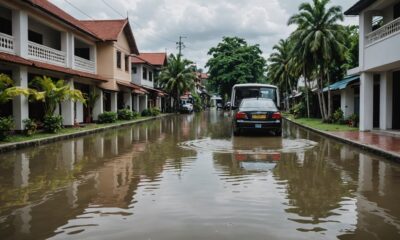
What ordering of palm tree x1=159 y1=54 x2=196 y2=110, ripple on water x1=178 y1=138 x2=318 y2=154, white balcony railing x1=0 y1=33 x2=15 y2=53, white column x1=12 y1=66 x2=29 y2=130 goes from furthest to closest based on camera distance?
palm tree x1=159 y1=54 x2=196 y2=110 → white column x1=12 y1=66 x2=29 y2=130 → white balcony railing x1=0 y1=33 x2=15 y2=53 → ripple on water x1=178 y1=138 x2=318 y2=154

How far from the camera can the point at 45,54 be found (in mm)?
21469

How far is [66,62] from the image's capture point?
24047 mm

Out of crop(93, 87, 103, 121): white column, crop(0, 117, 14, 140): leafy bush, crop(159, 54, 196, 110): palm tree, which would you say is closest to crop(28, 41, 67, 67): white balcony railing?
crop(93, 87, 103, 121): white column

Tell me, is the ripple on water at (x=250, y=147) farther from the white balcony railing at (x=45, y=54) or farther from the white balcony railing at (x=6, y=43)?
the white balcony railing at (x=45, y=54)

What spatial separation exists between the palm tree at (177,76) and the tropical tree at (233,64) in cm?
768

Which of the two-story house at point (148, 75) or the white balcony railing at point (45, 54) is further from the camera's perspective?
the two-story house at point (148, 75)

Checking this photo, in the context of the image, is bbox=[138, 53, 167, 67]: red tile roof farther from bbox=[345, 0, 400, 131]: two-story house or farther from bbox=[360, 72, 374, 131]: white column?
bbox=[360, 72, 374, 131]: white column

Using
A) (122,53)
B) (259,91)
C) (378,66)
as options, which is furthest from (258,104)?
(122,53)

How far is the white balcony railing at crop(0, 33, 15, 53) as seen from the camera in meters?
17.5

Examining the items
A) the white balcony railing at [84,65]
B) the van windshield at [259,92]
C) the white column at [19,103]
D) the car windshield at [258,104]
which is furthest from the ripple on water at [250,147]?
the white balcony railing at [84,65]

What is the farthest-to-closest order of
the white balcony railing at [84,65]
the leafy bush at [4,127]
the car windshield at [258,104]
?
the white balcony railing at [84,65] → the car windshield at [258,104] → the leafy bush at [4,127]

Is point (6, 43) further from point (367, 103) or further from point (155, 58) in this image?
point (155, 58)

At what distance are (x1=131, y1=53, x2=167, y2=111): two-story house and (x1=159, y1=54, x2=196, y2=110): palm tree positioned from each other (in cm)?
100

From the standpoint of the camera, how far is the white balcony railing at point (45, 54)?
65.7ft
